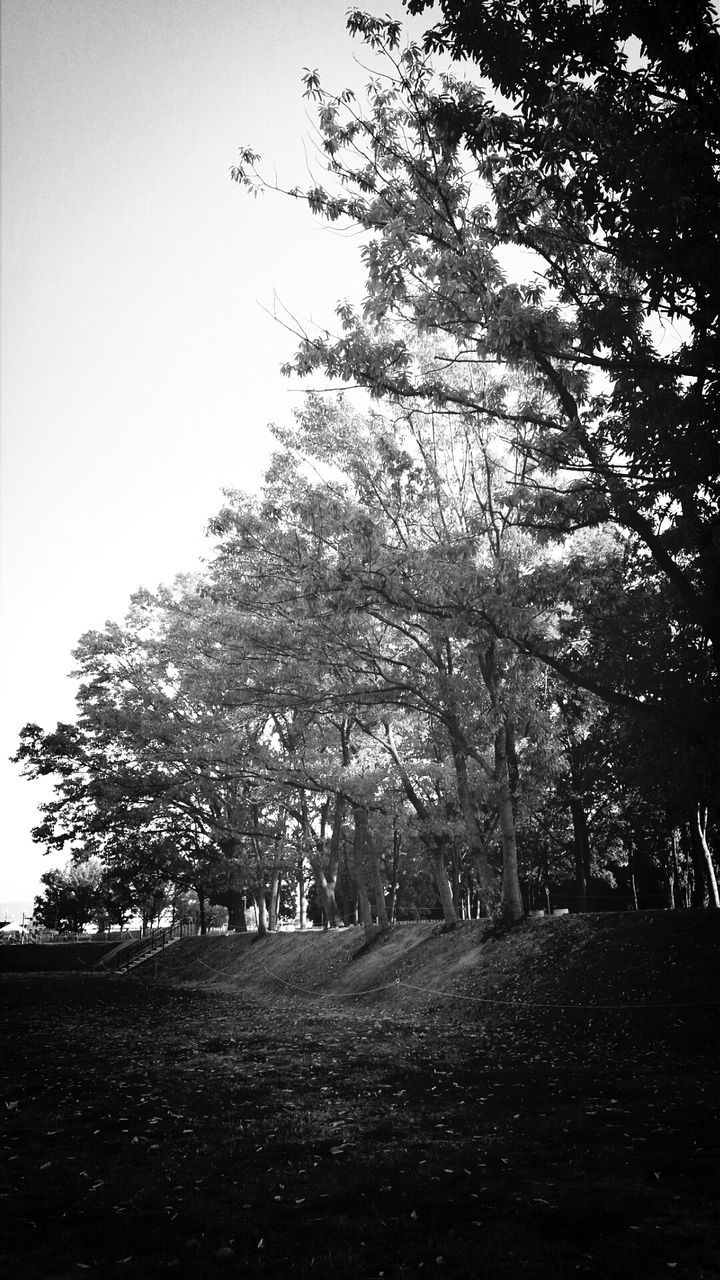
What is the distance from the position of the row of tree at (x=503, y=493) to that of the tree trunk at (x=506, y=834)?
0.07 meters

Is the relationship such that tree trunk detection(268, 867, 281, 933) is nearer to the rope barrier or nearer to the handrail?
the rope barrier

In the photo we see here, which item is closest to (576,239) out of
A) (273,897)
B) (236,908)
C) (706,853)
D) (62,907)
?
(706,853)

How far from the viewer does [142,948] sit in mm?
46781

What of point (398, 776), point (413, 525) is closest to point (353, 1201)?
point (413, 525)

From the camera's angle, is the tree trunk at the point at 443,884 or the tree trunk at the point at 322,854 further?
the tree trunk at the point at 322,854

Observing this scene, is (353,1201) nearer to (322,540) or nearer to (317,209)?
(317,209)

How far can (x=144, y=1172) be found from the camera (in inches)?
241

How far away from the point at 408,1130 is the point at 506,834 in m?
12.2

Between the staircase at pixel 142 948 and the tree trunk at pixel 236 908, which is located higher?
the tree trunk at pixel 236 908

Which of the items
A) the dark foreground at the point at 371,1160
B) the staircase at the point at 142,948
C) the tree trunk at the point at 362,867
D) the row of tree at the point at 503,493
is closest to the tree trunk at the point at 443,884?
the row of tree at the point at 503,493

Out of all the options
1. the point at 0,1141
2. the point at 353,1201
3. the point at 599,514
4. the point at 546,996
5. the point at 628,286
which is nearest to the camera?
the point at 353,1201

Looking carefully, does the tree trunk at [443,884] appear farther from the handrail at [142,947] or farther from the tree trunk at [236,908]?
the handrail at [142,947]

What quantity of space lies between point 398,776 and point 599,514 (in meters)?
13.0

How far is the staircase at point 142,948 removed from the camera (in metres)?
44.6
